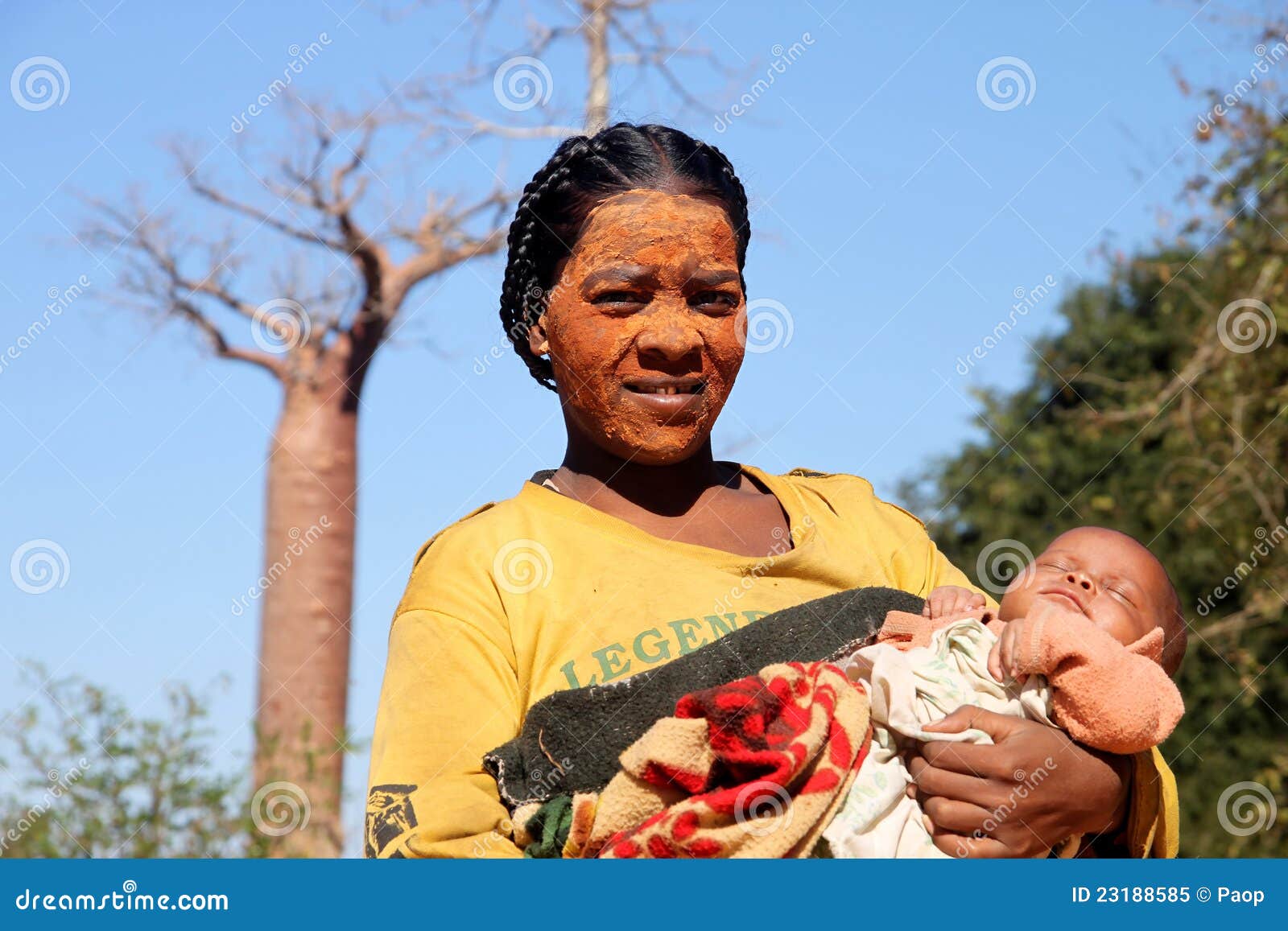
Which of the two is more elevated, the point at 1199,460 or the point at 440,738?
the point at 1199,460

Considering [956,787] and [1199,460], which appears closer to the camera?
[956,787]

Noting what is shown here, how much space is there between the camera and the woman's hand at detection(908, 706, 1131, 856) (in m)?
2.51

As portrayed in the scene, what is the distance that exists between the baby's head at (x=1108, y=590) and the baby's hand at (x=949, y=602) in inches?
2.3

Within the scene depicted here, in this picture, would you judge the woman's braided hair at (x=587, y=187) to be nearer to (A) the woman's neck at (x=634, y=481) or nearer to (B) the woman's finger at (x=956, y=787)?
(A) the woman's neck at (x=634, y=481)

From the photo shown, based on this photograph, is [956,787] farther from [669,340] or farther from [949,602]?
[669,340]

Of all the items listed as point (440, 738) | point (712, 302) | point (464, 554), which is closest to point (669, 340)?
point (712, 302)

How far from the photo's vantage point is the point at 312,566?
8062 mm

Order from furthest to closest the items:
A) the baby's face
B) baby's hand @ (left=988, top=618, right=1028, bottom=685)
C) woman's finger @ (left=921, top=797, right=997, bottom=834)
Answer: the baby's face, baby's hand @ (left=988, top=618, right=1028, bottom=685), woman's finger @ (left=921, top=797, right=997, bottom=834)

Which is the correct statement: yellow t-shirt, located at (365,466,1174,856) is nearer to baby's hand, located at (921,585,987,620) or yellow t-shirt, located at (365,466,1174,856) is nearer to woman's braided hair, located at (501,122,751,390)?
baby's hand, located at (921,585,987,620)

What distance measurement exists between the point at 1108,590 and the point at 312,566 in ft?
19.2

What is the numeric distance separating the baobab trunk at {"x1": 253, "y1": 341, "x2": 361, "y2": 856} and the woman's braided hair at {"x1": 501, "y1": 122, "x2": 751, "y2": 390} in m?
4.54

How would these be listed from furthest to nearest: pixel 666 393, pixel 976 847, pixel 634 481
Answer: pixel 634 481, pixel 666 393, pixel 976 847

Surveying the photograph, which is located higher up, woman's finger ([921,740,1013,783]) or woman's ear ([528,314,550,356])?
woman's ear ([528,314,550,356])

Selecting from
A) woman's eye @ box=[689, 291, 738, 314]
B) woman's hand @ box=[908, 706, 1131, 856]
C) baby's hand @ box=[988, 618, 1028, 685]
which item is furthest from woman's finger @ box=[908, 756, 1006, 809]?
woman's eye @ box=[689, 291, 738, 314]
